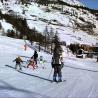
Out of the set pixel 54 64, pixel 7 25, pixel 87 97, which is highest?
pixel 7 25

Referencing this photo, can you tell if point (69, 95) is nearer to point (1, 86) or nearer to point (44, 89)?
point (44, 89)

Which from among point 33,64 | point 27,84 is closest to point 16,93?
point 27,84

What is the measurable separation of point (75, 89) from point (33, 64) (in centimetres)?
985

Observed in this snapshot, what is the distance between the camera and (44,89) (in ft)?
48.9

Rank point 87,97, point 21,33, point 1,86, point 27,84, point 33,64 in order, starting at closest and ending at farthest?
point 87,97 < point 1,86 < point 27,84 < point 33,64 < point 21,33

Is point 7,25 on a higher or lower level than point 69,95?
higher

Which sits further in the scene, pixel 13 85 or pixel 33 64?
pixel 33 64

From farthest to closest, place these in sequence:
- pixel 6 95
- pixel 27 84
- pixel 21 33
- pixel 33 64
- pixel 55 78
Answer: pixel 21 33 → pixel 33 64 → pixel 55 78 → pixel 27 84 → pixel 6 95

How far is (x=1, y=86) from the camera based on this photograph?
48.2 feet

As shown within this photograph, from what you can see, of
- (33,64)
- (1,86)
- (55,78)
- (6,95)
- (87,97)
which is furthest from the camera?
(33,64)

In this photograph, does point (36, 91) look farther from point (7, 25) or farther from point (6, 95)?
point (7, 25)

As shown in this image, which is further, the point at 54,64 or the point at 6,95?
the point at 54,64

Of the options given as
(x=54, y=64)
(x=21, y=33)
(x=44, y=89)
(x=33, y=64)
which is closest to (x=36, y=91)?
(x=44, y=89)

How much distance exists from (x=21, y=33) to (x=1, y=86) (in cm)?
11890
